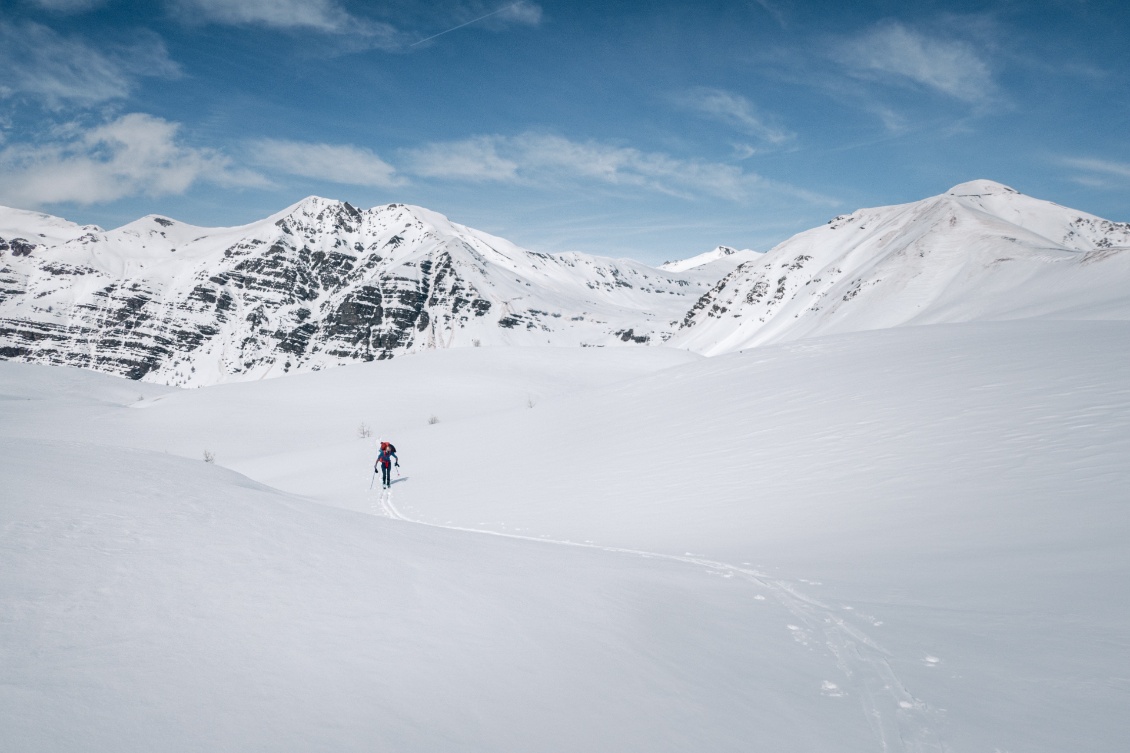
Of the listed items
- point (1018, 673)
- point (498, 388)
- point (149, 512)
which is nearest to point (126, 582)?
point (149, 512)

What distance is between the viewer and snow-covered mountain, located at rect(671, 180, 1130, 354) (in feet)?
169

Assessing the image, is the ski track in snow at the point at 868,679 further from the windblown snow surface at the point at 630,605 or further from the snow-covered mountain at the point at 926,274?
the snow-covered mountain at the point at 926,274

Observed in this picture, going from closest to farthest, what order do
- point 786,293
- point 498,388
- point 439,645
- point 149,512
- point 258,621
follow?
point 258,621 → point 439,645 → point 149,512 → point 498,388 → point 786,293

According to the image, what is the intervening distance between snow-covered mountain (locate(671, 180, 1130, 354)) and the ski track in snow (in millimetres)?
33294

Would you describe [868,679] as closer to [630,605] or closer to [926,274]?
[630,605]

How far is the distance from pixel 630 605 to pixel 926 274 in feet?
324

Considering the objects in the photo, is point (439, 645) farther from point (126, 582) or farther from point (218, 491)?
point (218, 491)

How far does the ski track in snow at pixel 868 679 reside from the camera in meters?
3.55

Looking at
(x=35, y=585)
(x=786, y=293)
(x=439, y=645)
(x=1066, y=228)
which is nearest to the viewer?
(x=35, y=585)

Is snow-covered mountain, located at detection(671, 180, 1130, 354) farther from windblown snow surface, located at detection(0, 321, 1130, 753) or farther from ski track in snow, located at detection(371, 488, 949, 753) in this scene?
ski track in snow, located at detection(371, 488, 949, 753)

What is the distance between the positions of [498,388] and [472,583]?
32.4m

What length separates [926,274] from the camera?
8700 cm

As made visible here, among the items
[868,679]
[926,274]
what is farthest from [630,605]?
[926,274]

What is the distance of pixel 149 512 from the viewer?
490cm
